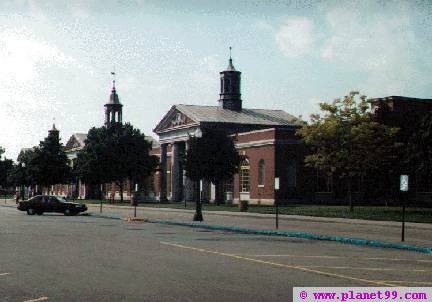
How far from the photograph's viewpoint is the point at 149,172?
3029 inches

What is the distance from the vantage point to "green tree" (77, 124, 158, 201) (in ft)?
247

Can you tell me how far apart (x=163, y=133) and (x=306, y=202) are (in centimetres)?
2554

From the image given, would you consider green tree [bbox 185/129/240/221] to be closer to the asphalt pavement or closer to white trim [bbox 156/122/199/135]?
white trim [bbox 156/122/199/135]

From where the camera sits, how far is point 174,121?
3164 inches

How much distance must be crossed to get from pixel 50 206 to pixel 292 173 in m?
27.1

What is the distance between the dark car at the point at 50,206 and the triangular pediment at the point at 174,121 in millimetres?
30490

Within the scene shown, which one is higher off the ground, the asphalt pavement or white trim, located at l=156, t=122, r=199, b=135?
white trim, located at l=156, t=122, r=199, b=135

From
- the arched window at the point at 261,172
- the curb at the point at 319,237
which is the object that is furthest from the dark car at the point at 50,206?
the arched window at the point at 261,172

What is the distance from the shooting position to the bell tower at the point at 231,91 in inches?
3280

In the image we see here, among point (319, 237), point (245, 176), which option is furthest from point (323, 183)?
point (319, 237)

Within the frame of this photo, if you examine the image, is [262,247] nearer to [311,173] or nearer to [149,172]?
[311,173]

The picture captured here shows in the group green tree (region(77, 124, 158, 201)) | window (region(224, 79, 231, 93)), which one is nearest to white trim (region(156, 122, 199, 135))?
green tree (region(77, 124, 158, 201))

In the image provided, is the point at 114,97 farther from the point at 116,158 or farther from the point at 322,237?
the point at 322,237

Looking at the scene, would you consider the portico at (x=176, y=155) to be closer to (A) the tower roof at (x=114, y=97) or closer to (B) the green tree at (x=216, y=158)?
(B) the green tree at (x=216, y=158)
